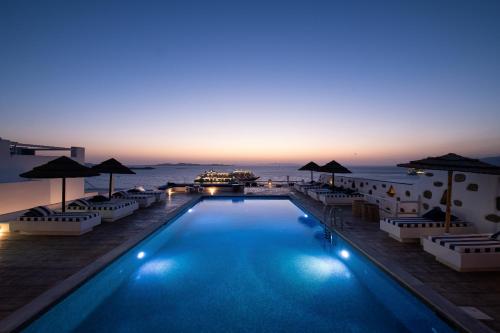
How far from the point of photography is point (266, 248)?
643 cm

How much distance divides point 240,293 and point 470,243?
388cm

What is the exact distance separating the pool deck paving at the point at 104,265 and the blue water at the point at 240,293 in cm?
18

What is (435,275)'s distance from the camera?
3.85 m

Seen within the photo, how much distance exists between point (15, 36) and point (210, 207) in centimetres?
1051

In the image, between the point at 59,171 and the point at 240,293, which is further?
→ the point at 59,171

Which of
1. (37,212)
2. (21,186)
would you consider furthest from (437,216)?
(21,186)

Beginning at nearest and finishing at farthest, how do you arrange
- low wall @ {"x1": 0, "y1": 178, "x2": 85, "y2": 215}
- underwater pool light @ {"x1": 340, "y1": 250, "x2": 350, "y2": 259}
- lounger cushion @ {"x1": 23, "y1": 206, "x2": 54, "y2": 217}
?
underwater pool light @ {"x1": 340, "y1": 250, "x2": 350, "y2": 259} < lounger cushion @ {"x1": 23, "y1": 206, "x2": 54, "y2": 217} < low wall @ {"x1": 0, "y1": 178, "x2": 85, "y2": 215}

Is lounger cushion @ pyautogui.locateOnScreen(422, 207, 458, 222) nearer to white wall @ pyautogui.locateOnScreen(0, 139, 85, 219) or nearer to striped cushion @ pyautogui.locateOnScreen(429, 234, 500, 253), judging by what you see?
striped cushion @ pyautogui.locateOnScreen(429, 234, 500, 253)

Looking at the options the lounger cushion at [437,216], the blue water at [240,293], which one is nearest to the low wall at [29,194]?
the blue water at [240,293]

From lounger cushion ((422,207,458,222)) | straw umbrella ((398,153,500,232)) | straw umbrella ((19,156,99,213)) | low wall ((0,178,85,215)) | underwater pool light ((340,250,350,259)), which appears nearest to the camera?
straw umbrella ((398,153,500,232))

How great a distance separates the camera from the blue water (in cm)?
319

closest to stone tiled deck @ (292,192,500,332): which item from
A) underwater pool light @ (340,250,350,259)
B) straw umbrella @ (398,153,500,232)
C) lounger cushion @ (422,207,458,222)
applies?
underwater pool light @ (340,250,350,259)

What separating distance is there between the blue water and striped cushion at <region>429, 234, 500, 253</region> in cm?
120

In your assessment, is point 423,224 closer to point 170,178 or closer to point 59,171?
point 59,171
